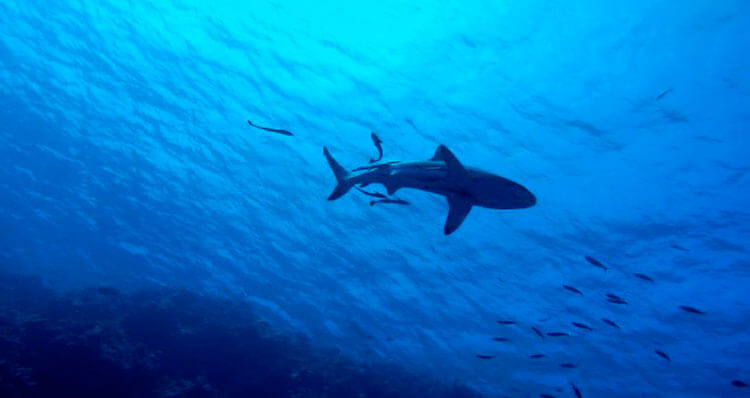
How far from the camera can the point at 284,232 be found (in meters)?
Answer: 24.1

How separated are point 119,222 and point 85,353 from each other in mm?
16197

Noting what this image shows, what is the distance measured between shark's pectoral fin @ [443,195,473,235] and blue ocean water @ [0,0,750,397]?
7568 millimetres

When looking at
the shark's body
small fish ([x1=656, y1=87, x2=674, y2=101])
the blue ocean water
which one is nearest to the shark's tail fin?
the shark's body

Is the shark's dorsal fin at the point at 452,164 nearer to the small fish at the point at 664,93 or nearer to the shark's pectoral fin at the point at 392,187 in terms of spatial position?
the shark's pectoral fin at the point at 392,187

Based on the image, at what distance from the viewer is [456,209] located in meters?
5.73

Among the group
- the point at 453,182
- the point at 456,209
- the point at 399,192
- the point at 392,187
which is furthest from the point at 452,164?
the point at 399,192

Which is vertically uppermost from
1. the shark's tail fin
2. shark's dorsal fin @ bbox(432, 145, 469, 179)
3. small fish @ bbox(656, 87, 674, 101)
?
small fish @ bbox(656, 87, 674, 101)

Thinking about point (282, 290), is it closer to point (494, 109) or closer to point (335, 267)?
point (335, 267)

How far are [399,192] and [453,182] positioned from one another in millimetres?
12375

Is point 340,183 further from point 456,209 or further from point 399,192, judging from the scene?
point 399,192

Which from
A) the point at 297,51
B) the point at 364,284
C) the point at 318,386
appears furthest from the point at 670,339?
the point at 297,51

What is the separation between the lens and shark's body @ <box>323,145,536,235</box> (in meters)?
4.90

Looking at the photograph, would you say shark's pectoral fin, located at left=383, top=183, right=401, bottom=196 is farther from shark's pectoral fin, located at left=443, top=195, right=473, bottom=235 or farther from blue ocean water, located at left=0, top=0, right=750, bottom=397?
blue ocean water, located at left=0, top=0, right=750, bottom=397

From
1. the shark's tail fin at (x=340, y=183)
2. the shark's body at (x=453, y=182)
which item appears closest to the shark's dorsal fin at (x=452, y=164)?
the shark's body at (x=453, y=182)
